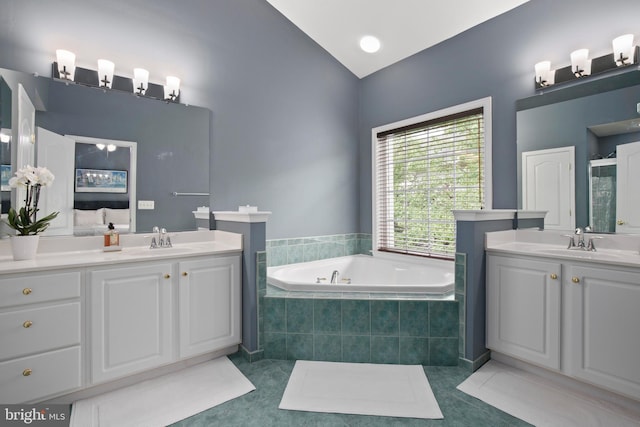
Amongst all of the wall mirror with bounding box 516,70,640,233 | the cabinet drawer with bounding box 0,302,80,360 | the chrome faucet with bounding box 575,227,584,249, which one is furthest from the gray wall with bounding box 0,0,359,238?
the chrome faucet with bounding box 575,227,584,249

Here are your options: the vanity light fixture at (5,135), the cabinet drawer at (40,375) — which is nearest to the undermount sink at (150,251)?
the cabinet drawer at (40,375)

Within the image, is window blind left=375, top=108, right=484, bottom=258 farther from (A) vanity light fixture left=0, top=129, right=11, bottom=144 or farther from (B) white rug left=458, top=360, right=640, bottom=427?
(A) vanity light fixture left=0, top=129, right=11, bottom=144

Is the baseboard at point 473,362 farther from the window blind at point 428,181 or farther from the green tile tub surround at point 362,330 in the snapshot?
the window blind at point 428,181

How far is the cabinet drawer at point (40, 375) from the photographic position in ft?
5.45

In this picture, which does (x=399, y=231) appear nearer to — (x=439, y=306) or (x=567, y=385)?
(x=439, y=306)

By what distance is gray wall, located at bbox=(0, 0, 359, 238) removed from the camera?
2350 mm

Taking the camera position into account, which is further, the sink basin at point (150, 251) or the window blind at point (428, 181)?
the window blind at point (428, 181)

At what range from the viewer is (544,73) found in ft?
8.50

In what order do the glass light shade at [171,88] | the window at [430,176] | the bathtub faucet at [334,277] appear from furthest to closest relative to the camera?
the bathtub faucet at [334,277]
the window at [430,176]
the glass light shade at [171,88]

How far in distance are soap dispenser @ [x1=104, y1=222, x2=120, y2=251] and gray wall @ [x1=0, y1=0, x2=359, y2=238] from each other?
0.73m

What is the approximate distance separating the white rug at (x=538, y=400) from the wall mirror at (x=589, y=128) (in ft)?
3.67

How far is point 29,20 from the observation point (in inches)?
87.1

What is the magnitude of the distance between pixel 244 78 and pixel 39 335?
2.53m

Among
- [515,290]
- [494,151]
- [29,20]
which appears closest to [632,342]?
[515,290]
